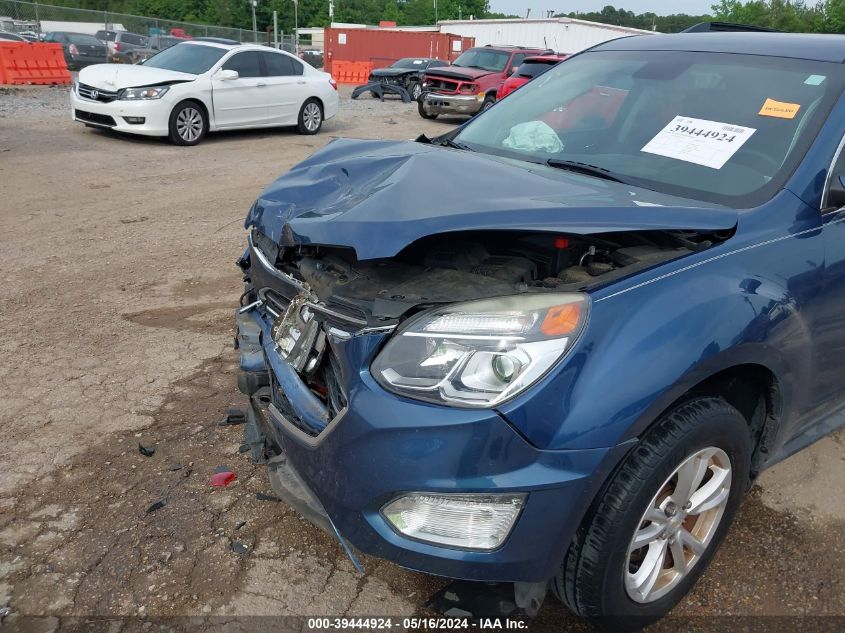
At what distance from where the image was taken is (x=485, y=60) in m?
17.1

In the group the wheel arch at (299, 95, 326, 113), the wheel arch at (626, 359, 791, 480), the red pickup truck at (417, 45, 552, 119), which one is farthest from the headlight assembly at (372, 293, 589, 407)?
the red pickup truck at (417, 45, 552, 119)

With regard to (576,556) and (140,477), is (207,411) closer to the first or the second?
(140,477)

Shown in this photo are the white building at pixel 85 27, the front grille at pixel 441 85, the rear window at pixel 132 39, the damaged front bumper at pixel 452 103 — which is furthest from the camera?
the white building at pixel 85 27

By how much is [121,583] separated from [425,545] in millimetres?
1211

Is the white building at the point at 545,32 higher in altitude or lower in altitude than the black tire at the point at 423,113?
higher

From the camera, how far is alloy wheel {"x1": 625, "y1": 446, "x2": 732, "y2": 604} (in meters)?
2.16

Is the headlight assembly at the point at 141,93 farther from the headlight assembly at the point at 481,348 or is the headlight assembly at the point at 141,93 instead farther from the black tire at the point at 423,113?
the headlight assembly at the point at 481,348

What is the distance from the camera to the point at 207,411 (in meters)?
3.59

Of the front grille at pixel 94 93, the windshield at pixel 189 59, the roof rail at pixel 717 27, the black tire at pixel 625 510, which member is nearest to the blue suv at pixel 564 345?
the black tire at pixel 625 510

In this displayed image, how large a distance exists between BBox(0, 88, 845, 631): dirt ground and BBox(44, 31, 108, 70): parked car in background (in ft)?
71.8

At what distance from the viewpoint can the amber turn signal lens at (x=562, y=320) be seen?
6.26 feet

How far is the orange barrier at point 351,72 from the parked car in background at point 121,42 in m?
7.93

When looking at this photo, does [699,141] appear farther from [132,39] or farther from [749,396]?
[132,39]

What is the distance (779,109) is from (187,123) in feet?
33.1
